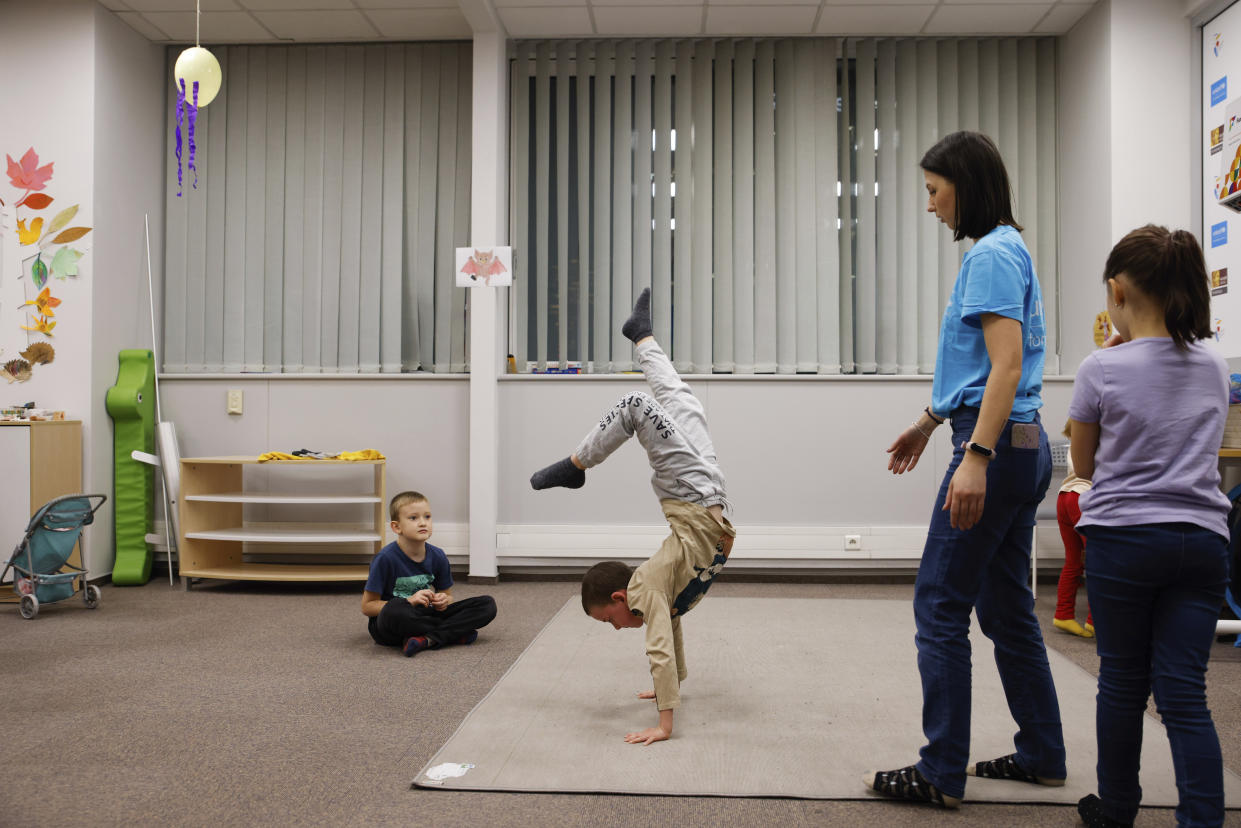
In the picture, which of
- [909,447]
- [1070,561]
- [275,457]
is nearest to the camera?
[909,447]

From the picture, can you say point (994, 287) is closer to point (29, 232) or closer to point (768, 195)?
point (768, 195)

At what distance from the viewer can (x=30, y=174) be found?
421 centimetres

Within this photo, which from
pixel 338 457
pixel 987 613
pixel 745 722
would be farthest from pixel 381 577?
pixel 987 613

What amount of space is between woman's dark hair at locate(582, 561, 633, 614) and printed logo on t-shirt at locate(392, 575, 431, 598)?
1066 millimetres

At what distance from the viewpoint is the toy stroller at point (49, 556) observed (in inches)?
141

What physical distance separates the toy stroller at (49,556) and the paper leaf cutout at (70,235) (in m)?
Answer: 1.26

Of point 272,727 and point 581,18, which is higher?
point 581,18

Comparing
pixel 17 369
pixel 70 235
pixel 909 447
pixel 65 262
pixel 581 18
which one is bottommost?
pixel 909 447

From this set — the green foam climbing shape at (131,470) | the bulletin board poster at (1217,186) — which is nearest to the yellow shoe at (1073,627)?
the bulletin board poster at (1217,186)

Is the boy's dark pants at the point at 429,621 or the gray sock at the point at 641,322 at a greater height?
the gray sock at the point at 641,322

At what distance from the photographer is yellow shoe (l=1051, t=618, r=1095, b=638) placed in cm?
322

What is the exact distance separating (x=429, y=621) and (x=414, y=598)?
91 mm

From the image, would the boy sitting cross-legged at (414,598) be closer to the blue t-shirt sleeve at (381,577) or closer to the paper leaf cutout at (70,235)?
the blue t-shirt sleeve at (381,577)

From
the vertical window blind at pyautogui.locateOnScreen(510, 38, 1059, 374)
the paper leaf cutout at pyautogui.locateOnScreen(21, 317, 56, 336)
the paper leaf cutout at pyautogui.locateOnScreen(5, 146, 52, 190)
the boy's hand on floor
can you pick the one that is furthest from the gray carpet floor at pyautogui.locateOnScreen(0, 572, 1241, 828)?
the paper leaf cutout at pyautogui.locateOnScreen(5, 146, 52, 190)
